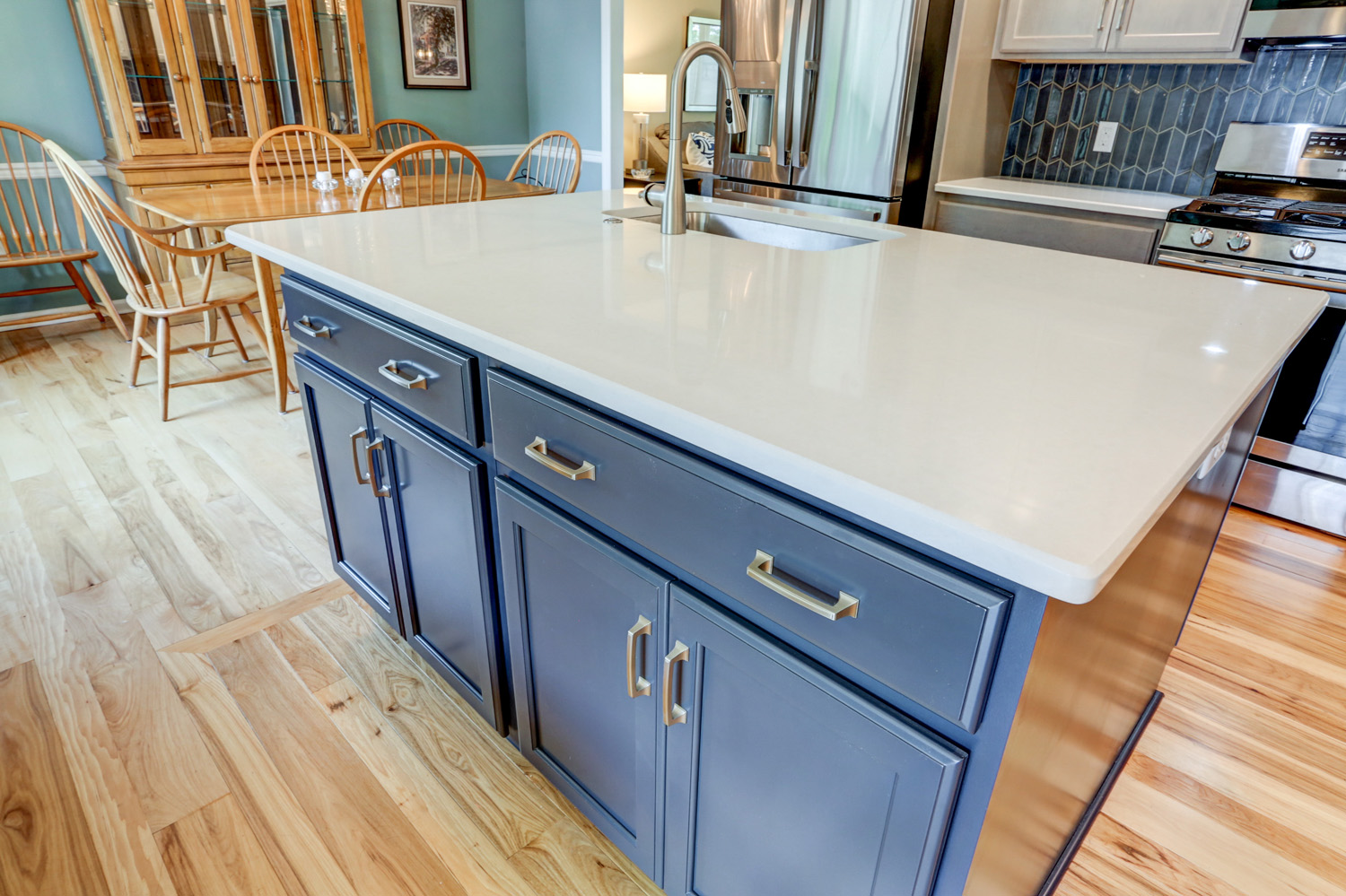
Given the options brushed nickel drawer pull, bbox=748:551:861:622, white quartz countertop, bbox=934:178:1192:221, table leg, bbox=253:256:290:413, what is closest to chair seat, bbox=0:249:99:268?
table leg, bbox=253:256:290:413

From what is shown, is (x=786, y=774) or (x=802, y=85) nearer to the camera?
(x=786, y=774)

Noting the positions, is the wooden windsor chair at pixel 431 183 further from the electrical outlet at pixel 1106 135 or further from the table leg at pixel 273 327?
the electrical outlet at pixel 1106 135

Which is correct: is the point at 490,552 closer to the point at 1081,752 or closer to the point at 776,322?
the point at 776,322

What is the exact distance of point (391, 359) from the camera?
122 centimetres

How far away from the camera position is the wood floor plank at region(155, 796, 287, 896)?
1.22 meters

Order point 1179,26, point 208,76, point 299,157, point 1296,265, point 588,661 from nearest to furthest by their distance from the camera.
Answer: point 588,661
point 1296,265
point 1179,26
point 208,76
point 299,157

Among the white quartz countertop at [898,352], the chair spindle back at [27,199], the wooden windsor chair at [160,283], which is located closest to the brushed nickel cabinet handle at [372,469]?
the white quartz countertop at [898,352]

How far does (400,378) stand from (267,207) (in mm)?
2070

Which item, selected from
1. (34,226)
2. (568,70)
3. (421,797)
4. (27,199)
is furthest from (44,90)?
(421,797)

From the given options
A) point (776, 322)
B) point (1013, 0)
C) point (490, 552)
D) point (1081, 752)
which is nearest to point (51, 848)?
point (490, 552)

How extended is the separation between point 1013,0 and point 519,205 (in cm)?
218

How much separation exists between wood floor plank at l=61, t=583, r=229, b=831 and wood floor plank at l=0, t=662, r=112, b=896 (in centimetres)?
9

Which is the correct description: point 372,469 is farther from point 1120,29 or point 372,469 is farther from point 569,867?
point 1120,29

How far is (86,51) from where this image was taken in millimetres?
3562
